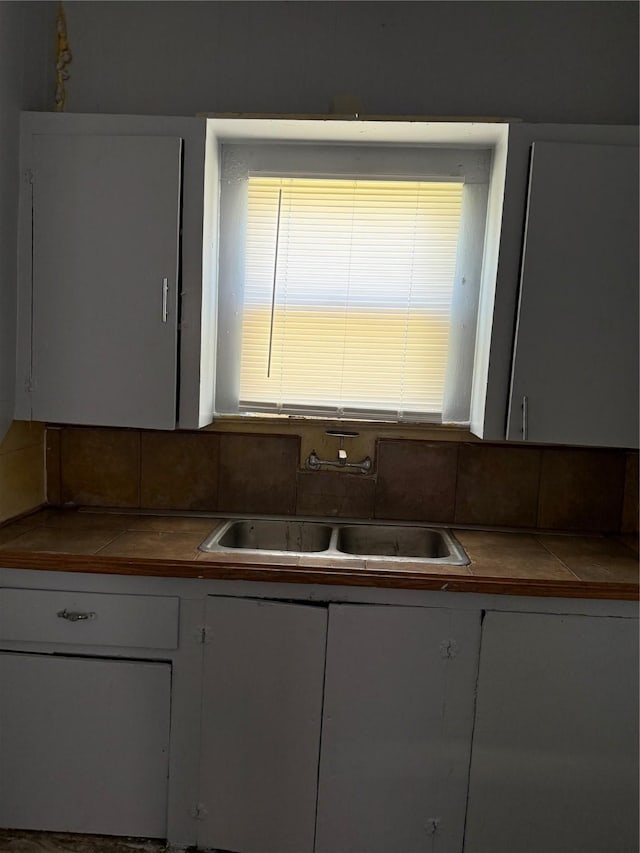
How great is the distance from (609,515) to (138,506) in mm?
1693

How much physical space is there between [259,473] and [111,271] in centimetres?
84

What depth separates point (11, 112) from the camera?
1.74 meters

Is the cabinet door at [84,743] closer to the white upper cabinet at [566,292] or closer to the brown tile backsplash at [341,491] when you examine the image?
the brown tile backsplash at [341,491]

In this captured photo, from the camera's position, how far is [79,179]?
176 cm

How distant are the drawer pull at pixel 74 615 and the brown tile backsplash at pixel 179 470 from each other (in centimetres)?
55

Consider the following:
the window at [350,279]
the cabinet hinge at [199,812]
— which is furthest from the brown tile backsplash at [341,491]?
the cabinet hinge at [199,812]

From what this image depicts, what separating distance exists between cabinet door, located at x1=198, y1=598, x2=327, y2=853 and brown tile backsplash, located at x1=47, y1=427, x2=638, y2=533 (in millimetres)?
571

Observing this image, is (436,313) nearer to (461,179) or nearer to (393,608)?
(461,179)

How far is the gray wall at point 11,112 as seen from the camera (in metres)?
1.71

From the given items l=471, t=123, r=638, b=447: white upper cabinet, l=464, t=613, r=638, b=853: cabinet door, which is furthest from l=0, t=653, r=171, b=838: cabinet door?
l=471, t=123, r=638, b=447: white upper cabinet

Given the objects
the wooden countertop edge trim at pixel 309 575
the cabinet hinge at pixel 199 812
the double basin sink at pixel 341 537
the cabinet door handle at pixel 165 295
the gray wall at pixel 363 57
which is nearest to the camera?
the wooden countertop edge trim at pixel 309 575

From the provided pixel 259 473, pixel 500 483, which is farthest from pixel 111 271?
pixel 500 483

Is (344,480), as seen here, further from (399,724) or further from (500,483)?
(399,724)

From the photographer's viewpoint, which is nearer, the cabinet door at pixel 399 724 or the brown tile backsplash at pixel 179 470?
the cabinet door at pixel 399 724
